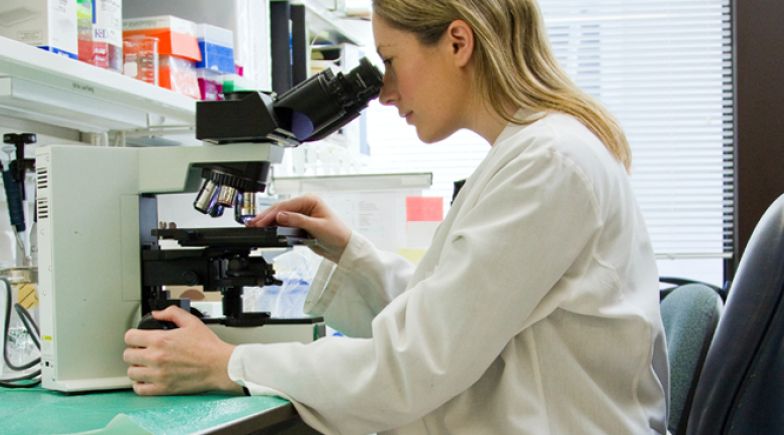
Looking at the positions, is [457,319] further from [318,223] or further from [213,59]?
[213,59]

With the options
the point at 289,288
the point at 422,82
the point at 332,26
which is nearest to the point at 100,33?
the point at 422,82

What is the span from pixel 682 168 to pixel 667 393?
2.03 m

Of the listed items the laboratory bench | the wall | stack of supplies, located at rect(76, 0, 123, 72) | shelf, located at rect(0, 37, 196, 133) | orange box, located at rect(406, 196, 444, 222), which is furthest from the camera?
the wall

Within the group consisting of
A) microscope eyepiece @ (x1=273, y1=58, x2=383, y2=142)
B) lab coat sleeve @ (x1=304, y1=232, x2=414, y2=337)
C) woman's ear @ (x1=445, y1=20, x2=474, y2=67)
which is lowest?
lab coat sleeve @ (x1=304, y1=232, x2=414, y2=337)

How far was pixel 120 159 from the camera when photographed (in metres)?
1.22

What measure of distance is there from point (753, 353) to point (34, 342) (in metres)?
1.07

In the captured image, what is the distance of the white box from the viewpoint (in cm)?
126

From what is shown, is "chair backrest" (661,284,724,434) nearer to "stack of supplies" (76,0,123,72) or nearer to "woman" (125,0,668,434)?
"woman" (125,0,668,434)

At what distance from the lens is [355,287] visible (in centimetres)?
150

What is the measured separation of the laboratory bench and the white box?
1.74 feet

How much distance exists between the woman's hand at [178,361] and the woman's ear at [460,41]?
0.53m

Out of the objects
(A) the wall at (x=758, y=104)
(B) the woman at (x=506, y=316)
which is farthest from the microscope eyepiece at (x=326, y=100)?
(A) the wall at (x=758, y=104)

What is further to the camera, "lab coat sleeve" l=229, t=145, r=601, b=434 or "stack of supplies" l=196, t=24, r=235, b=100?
"stack of supplies" l=196, t=24, r=235, b=100

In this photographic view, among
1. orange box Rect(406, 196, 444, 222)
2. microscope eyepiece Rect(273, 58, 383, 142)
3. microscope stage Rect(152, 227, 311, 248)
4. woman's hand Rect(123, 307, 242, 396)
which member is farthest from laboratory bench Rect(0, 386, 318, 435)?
orange box Rect(406, 196, 444, 222)
